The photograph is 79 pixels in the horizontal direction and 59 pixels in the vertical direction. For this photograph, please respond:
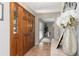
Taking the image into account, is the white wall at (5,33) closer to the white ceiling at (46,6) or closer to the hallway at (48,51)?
the white ceiling at (46,6)

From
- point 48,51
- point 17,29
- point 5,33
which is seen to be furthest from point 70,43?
point 48,51

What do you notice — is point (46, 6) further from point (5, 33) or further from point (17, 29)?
point (5, 33)

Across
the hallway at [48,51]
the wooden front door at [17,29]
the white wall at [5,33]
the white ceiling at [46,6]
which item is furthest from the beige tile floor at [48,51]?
the white ceiling at [46,6]

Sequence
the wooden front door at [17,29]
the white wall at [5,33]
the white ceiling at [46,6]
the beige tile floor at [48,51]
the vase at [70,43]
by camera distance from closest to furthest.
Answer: the vase at [70,43] < the beige tile floor at [48,51] < the white wall at [5,33] < the wooden front door at [17,29] < the white ceiling at [46,6]

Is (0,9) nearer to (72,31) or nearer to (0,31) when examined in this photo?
(0,31)

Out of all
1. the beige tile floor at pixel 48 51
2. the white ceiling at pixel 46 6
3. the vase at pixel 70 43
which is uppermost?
the white ceiling at pixel 46 6

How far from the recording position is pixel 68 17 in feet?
3.20

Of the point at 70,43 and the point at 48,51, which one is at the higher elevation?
the point at 70,43

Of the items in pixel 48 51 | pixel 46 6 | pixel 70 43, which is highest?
pixel 46 6

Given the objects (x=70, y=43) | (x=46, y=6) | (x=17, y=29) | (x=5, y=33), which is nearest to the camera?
(x=70, y=43)

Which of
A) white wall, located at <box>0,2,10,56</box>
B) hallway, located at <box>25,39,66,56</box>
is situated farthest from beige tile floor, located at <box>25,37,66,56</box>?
white wall, located at <box>0,2,10,56</box>

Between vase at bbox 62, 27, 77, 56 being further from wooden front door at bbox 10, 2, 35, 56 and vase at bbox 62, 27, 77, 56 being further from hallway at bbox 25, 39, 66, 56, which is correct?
wooden front door at bbox 10, 2, 35, 56

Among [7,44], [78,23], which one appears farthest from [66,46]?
[7,44]

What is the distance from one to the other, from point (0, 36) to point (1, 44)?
12 centimetres
